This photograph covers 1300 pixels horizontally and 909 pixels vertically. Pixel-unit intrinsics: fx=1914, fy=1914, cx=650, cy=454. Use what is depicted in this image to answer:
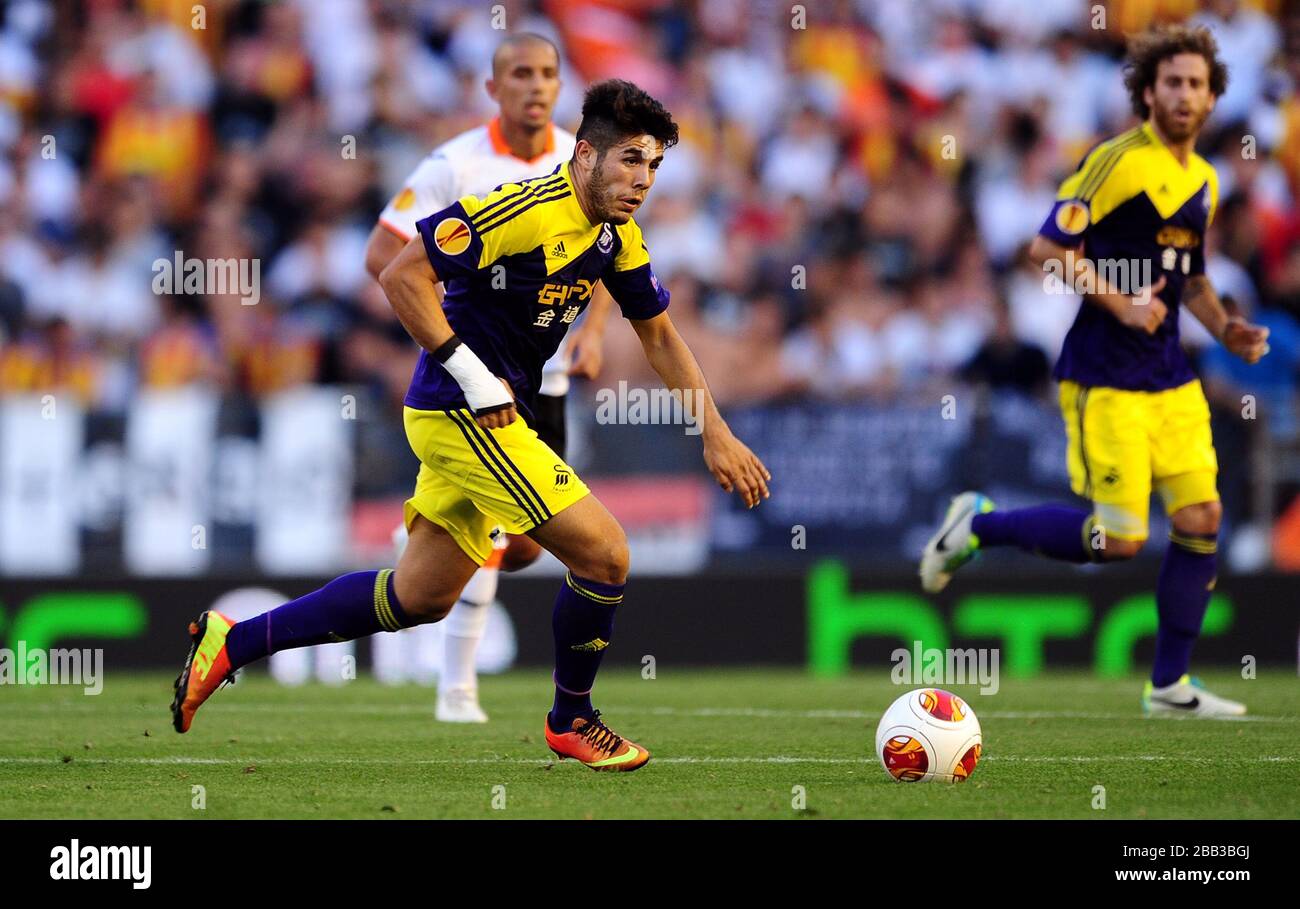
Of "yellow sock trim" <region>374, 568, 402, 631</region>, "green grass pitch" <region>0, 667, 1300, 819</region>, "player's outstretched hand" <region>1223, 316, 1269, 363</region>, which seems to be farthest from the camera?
"player's outstretched hand" <region>1223, 316, 1269, 363</region>

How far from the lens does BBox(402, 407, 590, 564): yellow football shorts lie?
613 centimetres

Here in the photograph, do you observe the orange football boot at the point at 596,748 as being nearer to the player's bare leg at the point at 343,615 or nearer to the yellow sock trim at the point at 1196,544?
the player's bare leg at the point at 343,615

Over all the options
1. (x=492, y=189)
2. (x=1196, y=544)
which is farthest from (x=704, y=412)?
(x=1196, y=544)

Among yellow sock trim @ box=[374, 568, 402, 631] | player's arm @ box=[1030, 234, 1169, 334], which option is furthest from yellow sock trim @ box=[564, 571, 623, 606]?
player's arm @ box=[1030, 234, 1169, 334]

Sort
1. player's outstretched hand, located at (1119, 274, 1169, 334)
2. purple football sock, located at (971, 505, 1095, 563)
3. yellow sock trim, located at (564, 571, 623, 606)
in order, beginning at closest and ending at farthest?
yellow sock trim, located at (564, 571, 623, 606) < player's outstretched hand, located at (1119, 274, 1169, 334) < purple football sock, located at (971, 505, 1095, 563)

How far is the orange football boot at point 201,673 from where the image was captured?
21.8 ft

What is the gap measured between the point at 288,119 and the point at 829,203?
14.6 feet

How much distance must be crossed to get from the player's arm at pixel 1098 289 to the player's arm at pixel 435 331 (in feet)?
10.2

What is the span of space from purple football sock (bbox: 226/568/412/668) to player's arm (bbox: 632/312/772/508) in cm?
118

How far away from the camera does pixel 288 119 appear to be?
15.5 meters

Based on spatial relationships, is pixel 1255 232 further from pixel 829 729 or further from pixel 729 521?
pixel 829 729

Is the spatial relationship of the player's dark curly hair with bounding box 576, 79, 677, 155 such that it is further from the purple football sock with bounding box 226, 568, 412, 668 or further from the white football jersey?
the white football jersey

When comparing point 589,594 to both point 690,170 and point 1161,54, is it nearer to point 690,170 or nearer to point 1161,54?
Result: point 1161,54

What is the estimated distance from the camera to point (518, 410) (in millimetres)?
6527
